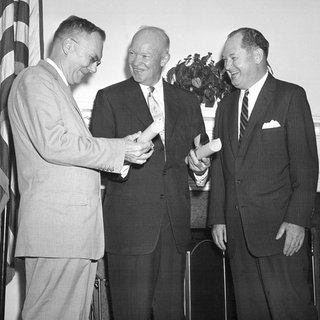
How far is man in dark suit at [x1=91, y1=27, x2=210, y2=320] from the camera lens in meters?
2.39

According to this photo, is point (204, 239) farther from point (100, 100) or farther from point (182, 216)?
point (100, 100)

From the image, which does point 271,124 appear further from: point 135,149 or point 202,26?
point 202,26

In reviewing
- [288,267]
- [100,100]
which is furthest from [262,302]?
[100,100]

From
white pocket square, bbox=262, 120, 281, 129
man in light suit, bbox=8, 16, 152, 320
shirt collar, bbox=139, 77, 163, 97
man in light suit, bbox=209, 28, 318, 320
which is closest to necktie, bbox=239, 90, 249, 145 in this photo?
man in light suit, bbox=209, 28, 318, 320

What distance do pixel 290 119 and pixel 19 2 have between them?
167 centimetres

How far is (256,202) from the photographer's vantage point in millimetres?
2502

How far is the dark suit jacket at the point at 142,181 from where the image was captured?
241 cm

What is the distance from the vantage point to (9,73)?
2.83 meters

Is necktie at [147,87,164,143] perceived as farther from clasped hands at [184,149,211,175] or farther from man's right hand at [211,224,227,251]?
man's right hand at [211,224,227,251]

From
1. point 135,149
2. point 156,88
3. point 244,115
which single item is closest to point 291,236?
point 244,115

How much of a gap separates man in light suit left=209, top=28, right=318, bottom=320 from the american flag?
1.10 m

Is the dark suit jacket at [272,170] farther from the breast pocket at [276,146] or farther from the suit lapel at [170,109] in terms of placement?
the suit lapel at [170,109]

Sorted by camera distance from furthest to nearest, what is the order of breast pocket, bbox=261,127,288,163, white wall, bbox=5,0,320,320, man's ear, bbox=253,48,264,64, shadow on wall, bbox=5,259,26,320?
white wall, bbox=5,0,320,320 → shadow on wall, bbox=5,259,26,320 → man's ear, bbox=253,48,264,64 → breast pocket, bbox=261,127,288,163

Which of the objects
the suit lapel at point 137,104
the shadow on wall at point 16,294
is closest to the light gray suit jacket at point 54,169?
the suit lapel at point 137,104
